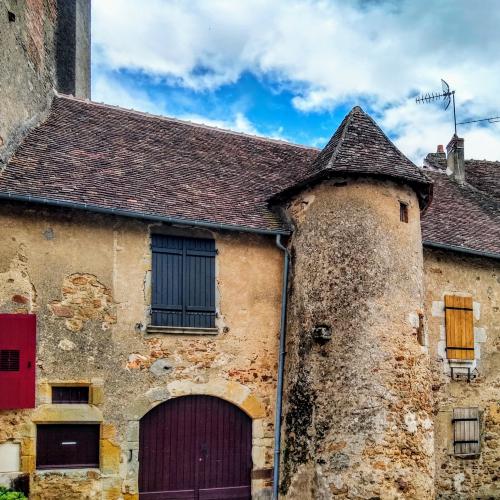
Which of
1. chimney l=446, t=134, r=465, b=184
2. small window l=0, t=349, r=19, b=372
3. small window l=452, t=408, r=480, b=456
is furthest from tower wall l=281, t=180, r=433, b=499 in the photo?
chimney l=446, t=134, r=465, b=184

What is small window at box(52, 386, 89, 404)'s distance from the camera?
9859 mm

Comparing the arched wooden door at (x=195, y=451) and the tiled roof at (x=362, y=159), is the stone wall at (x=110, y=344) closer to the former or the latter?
the arched wooden door at (x=195, y=451)

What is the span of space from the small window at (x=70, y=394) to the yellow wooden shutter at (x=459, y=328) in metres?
6.77

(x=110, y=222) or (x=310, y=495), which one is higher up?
(x=110, y=222)

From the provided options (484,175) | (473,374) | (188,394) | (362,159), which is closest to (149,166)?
(362,159)

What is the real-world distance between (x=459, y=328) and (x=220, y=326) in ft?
16.0

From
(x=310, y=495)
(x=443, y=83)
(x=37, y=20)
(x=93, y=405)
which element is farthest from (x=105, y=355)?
(x=443, y=83)

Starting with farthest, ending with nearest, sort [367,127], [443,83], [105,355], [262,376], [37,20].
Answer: [443,83]
[37,20]
[367,127]
[262,376]
[105,355]

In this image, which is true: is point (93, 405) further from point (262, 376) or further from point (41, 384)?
point (262, 376)

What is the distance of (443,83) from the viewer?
703 inches

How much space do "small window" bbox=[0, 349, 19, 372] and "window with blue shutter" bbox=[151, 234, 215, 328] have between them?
2137mm

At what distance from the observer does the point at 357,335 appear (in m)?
10.5

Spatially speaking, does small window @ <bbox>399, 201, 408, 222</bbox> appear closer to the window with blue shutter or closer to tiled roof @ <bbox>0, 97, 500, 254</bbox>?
tiled roof @ <bbox>0, 97, 500, 254</bbox>

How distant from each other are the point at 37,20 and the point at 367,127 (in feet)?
22.0
